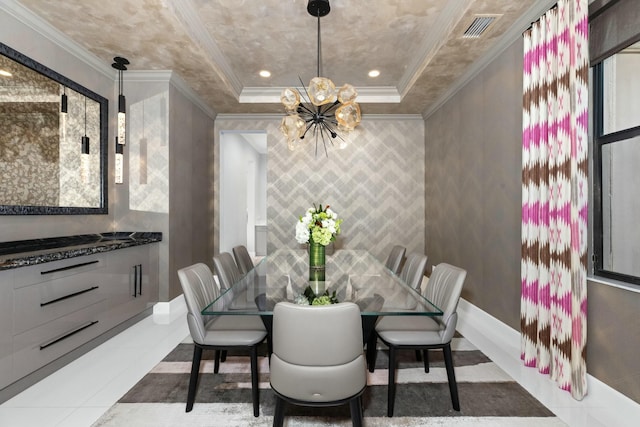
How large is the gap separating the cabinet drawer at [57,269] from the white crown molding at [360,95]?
298 centimetres

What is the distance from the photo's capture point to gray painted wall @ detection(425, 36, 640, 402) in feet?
5.94

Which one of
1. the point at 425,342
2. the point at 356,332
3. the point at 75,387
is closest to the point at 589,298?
the point at 425,342

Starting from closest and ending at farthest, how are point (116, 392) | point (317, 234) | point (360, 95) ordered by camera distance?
point (116, 392)
point (317, 234)
point (360, 95)

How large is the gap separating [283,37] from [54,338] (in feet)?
10.7

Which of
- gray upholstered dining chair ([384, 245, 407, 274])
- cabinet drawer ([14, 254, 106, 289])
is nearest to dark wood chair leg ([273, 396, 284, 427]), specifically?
cabinet drawer ([14, 254, 106, 289])

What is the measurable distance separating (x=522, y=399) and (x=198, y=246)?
407cm

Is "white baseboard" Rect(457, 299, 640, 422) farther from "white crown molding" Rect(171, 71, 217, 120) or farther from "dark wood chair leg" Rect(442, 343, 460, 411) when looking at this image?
"white crown molding" Rect(171, 71, 217, 120)

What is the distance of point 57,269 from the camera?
7.43 feet

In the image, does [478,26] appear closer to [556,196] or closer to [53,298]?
[556,196]

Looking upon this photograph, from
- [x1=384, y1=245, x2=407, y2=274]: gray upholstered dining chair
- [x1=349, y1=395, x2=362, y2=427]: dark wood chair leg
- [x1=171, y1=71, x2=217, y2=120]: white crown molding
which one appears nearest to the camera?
[x1=349, y1=395, x2=362, y2=427]: dark wood chair leg

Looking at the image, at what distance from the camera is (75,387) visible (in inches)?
83.7

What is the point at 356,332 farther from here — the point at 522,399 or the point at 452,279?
the point at 522,399

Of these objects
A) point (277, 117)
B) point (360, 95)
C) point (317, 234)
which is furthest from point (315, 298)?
point (277, 117)

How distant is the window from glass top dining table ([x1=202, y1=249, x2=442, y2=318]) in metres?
1.25
